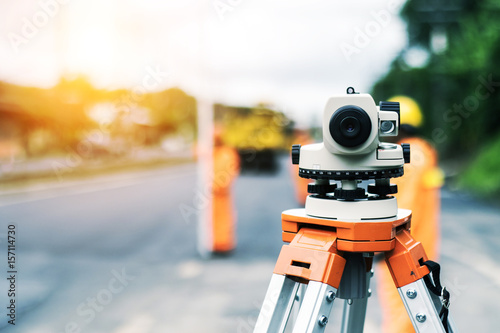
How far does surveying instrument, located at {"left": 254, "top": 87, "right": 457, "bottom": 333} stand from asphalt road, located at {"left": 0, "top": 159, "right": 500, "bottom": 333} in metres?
2.25

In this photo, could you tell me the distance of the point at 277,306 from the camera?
131 cm

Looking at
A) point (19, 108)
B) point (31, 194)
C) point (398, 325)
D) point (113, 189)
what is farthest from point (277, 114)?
point (19, 108)

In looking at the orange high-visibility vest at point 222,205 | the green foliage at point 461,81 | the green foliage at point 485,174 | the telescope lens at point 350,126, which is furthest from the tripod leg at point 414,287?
the green foliage at point 485,174

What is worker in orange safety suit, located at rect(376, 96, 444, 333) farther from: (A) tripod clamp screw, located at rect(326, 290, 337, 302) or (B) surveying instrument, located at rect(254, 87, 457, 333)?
(A) tripod clamp screw, located at rect(326, 290, 337, 302)

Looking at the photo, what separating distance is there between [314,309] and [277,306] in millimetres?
114

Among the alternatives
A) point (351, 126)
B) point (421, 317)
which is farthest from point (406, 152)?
point (421, 317)

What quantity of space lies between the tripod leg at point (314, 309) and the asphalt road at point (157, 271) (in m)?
2.30

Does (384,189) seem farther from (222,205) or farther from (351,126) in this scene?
(222,205)

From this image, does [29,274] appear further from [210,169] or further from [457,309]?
[457,309]

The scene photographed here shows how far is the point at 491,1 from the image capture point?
14039mm

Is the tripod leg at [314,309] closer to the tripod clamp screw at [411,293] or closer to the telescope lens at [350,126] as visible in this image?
the tripod clamp screw at [411,293]

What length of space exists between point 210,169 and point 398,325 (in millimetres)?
3485

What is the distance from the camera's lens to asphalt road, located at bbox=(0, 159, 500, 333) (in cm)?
364

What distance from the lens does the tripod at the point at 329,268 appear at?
127 cm
